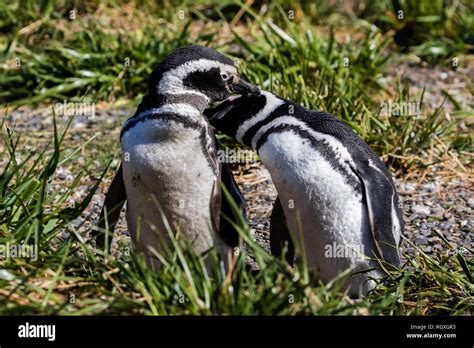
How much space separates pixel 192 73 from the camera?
13.6 feet

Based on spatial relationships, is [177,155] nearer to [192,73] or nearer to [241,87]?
[192,73]

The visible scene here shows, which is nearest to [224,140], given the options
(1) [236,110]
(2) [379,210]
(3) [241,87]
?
(1) [236,110]

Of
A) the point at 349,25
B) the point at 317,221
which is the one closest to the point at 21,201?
the point at 317,221

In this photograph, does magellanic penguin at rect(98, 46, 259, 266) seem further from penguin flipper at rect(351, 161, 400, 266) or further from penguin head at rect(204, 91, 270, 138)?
penguin flipper at rect(351, 161, 400, 266)

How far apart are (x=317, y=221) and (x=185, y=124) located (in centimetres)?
73

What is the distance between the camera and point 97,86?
7391mm

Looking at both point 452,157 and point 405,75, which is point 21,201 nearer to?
point 452,157

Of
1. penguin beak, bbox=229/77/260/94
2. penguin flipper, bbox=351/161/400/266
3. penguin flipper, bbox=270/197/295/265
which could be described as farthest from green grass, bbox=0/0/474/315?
penguin beak, bbox=229/77/260/94

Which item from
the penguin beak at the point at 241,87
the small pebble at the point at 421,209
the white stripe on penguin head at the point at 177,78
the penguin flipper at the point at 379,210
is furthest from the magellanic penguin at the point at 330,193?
the small pebble at the point at 421,209

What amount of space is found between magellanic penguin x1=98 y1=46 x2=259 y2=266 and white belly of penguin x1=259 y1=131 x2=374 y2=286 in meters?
0.28

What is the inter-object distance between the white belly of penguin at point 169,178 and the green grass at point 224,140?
188mm

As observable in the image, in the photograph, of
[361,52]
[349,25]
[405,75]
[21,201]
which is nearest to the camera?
[21,201]

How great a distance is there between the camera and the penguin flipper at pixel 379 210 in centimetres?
428
